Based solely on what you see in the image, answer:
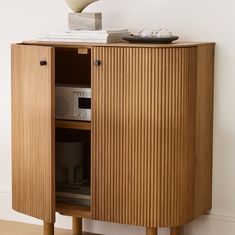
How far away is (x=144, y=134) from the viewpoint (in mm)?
2496

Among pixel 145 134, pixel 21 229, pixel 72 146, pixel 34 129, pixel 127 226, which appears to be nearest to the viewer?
pixel 145 134

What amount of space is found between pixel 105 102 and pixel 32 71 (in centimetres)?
33

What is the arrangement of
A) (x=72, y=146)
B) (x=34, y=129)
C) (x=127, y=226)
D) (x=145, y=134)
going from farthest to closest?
(x=127, y=226) → (x=72, y=146) → (x=34, y=129) → (x=145, y=134)

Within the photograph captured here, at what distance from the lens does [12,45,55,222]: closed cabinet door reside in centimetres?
260

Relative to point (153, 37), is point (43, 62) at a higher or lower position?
lower

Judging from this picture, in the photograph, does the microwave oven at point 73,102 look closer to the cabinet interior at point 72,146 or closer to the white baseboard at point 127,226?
the cabinet interior at point 72,146

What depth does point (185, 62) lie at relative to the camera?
2461mm

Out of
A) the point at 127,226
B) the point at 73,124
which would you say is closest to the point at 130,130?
the point at 73,124

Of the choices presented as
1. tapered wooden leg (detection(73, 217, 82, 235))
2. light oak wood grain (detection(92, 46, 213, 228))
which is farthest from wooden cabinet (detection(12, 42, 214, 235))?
tapered wooden leg (detection(73, 217, 82, 235))

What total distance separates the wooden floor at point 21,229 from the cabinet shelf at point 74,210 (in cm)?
34

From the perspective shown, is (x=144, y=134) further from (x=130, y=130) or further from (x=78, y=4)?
(x=78, y=4)

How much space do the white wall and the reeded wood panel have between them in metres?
0.24

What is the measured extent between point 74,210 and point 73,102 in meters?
0.45

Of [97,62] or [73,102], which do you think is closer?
[97,62]
